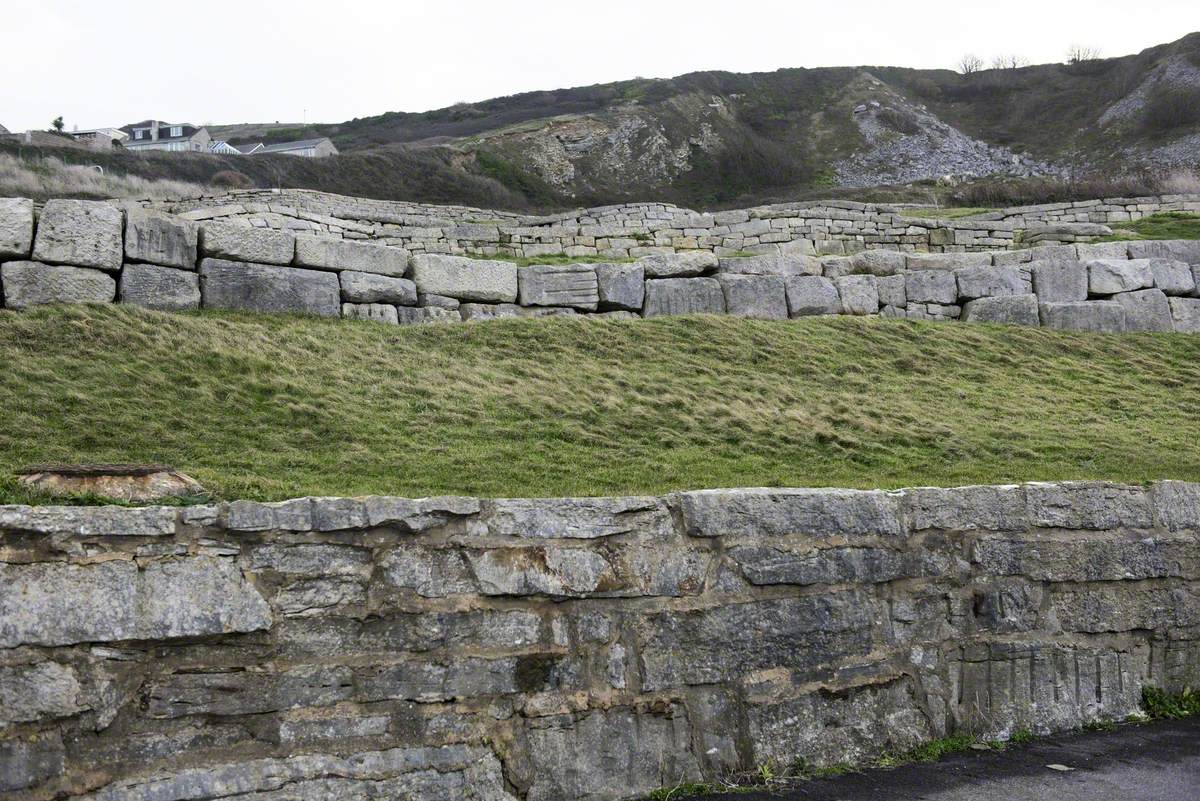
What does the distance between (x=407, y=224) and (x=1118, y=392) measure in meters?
13.5

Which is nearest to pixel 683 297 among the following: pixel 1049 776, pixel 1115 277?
pixel 1115 277

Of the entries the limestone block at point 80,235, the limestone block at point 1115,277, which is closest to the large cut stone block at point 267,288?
the limestone block at point 80,235

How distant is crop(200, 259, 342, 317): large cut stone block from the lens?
12.1 metres

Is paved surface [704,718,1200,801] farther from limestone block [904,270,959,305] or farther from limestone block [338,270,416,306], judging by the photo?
limestone block [904,270,959,305]

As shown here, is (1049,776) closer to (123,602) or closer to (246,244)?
(123,602)

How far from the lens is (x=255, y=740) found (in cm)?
500

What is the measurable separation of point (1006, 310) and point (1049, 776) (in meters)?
10.8

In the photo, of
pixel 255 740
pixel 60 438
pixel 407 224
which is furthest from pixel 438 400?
pixel 407 224

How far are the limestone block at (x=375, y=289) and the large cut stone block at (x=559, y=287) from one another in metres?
1.55

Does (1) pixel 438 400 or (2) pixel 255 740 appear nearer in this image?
(2) pixel 255 740

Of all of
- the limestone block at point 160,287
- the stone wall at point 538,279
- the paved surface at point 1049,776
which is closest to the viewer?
the paved surface at point 1049,776

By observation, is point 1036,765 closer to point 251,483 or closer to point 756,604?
point 756,604

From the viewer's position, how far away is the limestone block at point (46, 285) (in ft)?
35.4

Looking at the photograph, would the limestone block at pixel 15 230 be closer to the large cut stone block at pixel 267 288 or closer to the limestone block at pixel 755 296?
the large cut stone block at pixel 267 288
